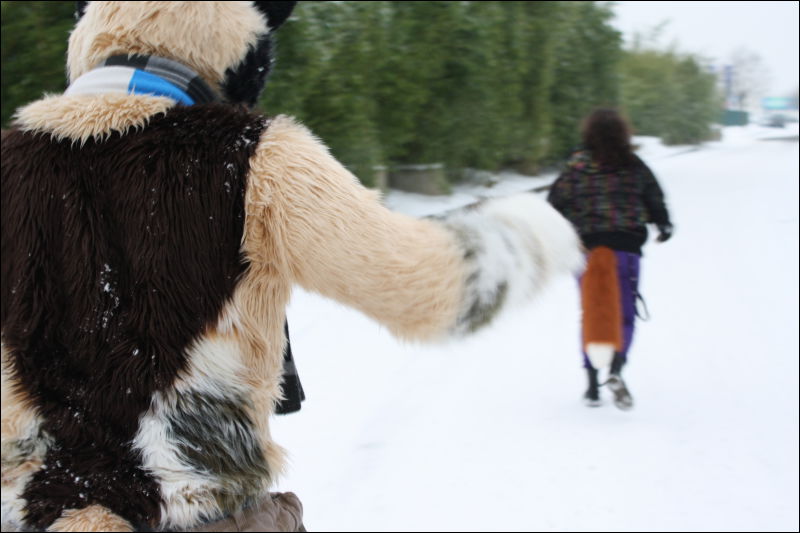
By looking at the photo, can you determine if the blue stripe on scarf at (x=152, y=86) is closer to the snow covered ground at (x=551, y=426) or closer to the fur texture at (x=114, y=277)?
the fur texture at (x=114, y=277)

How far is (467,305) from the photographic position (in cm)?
135

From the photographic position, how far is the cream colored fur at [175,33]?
1.34m

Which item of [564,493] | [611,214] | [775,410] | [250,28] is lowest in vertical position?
[775,410]

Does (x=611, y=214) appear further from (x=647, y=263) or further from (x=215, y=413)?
(x=647, y=263)

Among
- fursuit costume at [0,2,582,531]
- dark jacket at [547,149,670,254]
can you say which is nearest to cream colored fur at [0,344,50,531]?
fursuit costume at [0,2,582,531]

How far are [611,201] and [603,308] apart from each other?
2.04 ft

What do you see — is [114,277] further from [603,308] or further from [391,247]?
[603,308]

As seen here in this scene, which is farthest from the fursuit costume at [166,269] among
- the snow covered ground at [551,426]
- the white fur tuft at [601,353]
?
the white fur tuft at [601,353]

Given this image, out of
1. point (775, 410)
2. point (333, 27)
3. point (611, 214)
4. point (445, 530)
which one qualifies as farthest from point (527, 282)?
point (333, 27)

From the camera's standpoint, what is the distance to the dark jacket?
174 inches

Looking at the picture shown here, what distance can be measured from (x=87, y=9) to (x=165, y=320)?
0.61 meters

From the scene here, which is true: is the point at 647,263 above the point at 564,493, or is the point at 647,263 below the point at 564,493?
below

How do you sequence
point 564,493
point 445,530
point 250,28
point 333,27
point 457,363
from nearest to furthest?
point 250,28, point 445,530, point 564,493, point 457,363, point 333,27

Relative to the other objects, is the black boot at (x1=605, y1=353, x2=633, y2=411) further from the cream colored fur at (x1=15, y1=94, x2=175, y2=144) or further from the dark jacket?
the cream colored fur at (x1=15, y1=94, x2=175, y2=144)
